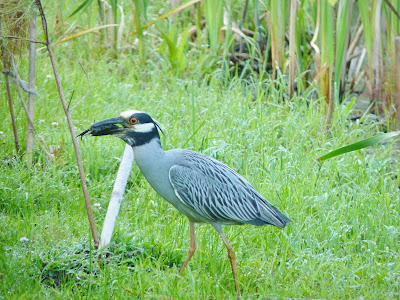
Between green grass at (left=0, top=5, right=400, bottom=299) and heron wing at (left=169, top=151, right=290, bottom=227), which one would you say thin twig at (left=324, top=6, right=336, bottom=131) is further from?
heron wing at (left=169, top=151, right=290, bottom=227)

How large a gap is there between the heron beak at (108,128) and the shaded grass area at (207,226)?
0.76 metres

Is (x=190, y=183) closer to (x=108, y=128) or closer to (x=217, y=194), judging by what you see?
(x=217, y=194)

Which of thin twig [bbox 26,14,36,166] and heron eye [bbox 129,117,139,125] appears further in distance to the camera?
thin twig [bbox 26,14,36,166]

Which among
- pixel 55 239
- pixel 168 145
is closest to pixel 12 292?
pixel 55 239

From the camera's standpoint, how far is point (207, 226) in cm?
475

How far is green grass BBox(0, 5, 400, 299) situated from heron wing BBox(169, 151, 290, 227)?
333 millimetres

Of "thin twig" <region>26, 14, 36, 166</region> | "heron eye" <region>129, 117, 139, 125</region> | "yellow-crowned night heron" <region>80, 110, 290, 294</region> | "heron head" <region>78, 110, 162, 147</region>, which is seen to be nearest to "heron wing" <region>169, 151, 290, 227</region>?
"yellow-crowned night heron" <region>80, 110, 290, 294</region>

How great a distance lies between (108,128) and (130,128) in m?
0.14

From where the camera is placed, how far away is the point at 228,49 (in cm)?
705

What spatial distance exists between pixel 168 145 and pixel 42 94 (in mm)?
1634

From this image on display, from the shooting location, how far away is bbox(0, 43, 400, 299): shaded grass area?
375cm

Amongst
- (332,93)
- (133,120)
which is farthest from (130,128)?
(332,93)

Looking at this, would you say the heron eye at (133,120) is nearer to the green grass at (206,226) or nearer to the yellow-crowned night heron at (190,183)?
the yellow-crowned night heron at (190,183)

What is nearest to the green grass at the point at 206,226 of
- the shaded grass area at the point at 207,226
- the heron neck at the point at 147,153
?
the shaded grass area at the point at 207,226
